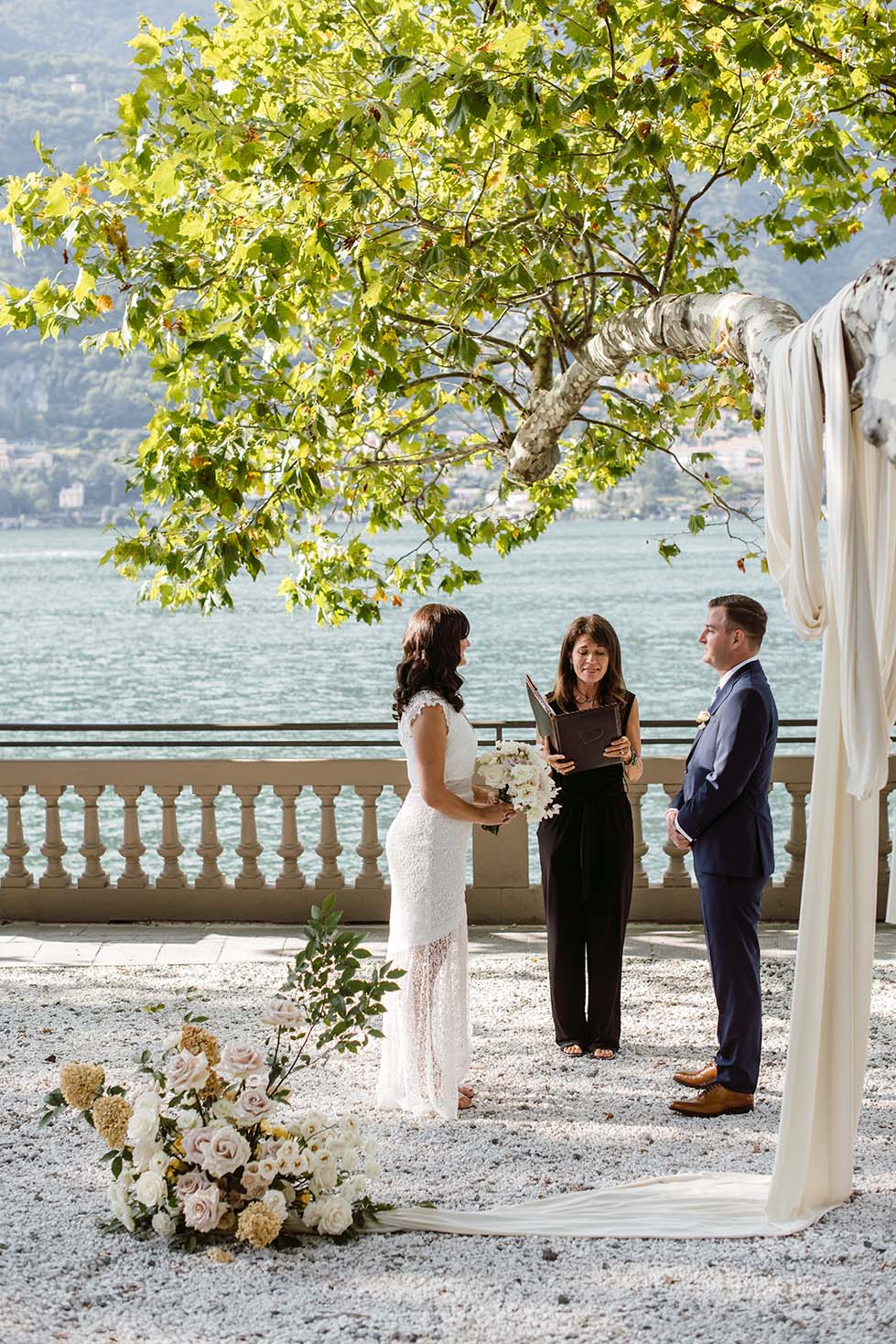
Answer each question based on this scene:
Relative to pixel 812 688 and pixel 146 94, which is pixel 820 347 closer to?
pixel 146 94

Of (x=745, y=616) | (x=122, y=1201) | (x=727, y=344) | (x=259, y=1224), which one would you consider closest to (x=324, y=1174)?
(x=259, y=1224)

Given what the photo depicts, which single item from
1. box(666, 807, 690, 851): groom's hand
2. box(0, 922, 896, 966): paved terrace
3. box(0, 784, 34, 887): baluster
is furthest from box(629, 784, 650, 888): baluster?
box(0, 784, 34, 887): baluster

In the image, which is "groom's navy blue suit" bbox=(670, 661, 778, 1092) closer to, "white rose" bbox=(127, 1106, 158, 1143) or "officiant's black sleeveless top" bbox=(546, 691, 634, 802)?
"officiant's black sleeveless top" bbox=(546, 691, 634, 802)

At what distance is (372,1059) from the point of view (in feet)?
18.2

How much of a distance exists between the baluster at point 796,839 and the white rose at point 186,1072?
14.9 ft

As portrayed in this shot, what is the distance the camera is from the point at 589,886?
5363 mm

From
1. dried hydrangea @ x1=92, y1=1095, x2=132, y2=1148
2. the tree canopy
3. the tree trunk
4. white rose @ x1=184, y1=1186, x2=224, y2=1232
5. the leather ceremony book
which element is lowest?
white rose @ x1=184, y1=1186, x2=224, y2=1232

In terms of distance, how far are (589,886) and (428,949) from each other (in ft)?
2.64

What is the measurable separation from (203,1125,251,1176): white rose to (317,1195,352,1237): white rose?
26 centimetres

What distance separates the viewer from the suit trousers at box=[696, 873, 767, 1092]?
4.76 m

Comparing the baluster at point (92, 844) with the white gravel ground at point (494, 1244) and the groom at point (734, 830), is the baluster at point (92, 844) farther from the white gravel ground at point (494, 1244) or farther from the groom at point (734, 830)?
the groom at point (734, 830)

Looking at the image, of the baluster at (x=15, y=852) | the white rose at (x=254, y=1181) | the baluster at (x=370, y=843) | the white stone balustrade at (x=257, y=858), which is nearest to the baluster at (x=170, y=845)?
the white stone balustrade at (x=257, y=858)

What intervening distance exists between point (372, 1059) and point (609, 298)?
6.37 meters

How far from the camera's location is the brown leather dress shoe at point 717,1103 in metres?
4.80
